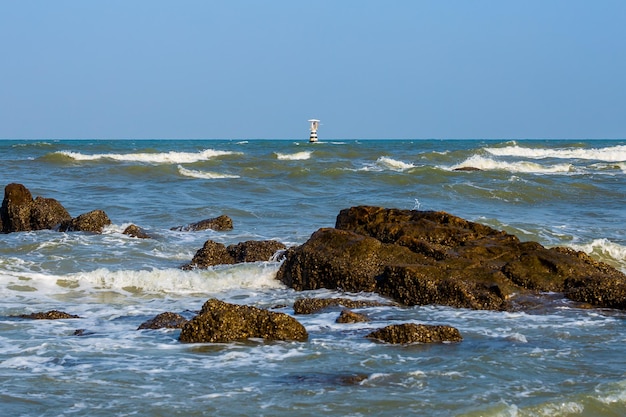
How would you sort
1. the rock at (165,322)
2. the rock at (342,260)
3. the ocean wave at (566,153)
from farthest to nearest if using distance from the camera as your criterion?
the ocean wave at (566,153)
the rock at (342,260)
the rock at (165,322)

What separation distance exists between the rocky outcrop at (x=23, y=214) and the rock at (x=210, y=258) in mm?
4595

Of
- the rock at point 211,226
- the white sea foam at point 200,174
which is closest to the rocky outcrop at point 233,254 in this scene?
the rock at point 211,226

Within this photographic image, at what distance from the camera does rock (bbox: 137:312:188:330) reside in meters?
7.84

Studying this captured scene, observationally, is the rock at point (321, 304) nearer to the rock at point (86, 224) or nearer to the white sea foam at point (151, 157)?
the rock at point (86, 224)

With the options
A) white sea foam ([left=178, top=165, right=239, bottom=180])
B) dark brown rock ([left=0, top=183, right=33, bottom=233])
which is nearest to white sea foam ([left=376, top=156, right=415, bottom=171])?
white sea foam ([left=178, top=165, right=239, bottom=180])

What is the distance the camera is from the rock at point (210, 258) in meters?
11.5

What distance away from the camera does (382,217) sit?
1089 cm

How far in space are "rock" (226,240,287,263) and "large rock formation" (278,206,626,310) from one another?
0.66m

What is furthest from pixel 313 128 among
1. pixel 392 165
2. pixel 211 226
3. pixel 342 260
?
pixel 342 260

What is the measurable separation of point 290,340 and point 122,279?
13.6 feet

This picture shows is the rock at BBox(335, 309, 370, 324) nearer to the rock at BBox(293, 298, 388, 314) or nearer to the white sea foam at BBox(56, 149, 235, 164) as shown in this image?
the rock at BBox(293, 298, 388, 314)

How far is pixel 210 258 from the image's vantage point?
11531 millimetres

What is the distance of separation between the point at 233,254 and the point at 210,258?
41 centimetres

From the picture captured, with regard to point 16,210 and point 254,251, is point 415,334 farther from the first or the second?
point 16,210
